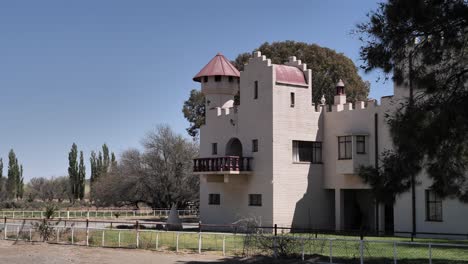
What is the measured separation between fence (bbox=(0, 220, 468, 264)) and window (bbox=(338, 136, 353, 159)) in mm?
11014

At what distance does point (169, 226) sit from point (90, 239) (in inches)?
387

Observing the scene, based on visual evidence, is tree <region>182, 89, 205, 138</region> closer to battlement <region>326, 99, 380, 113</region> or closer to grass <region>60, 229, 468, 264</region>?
battlement <region>326, 99, 380, 113</region>

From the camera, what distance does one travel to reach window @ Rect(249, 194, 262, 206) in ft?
126

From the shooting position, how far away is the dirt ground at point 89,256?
21453 mm

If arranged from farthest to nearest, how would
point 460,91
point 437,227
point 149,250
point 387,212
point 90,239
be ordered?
point 387,212 < point 437,227 < point 90,239 < point 149,250 < point 460,91

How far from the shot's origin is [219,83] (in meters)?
44.2

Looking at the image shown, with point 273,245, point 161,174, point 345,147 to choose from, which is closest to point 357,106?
point 345,147

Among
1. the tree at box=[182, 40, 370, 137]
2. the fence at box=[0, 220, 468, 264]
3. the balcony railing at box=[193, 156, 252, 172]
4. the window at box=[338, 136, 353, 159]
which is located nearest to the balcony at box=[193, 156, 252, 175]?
the balcony railing at box=[193, 156, 252, 172]

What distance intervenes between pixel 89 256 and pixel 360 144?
61.8 ft

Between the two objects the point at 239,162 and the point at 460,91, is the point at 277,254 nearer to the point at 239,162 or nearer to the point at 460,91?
the point at 460,91

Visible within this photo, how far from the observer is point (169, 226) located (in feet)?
121

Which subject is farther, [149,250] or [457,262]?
[149,250]

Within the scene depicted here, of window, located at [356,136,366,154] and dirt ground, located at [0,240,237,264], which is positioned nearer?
dirt ground, located at [0,240,237,264]

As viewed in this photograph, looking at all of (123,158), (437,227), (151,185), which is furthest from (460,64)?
(123,158)
